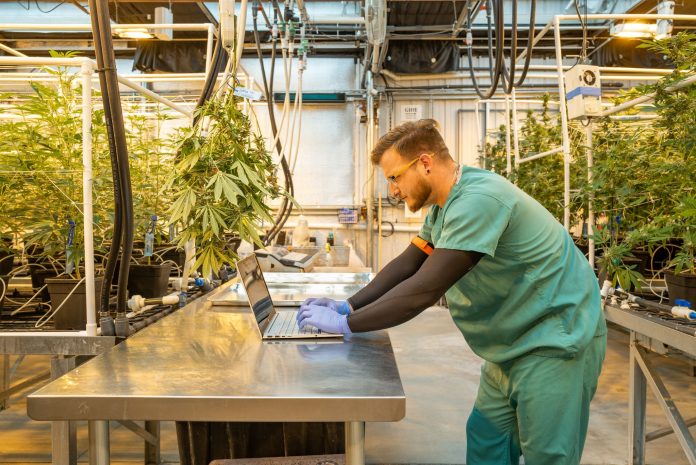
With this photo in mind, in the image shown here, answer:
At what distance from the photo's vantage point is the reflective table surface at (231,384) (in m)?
0.97

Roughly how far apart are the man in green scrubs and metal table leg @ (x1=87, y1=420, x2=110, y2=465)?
495 millimetres

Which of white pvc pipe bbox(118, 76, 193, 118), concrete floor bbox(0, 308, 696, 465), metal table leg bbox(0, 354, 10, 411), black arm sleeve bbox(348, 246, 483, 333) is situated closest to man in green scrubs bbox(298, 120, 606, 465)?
black arm sleeve bbox(348, 246, 483, 333)

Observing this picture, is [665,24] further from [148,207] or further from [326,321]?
[326,321]

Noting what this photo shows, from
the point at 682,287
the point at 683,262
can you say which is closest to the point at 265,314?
the point at 683,262

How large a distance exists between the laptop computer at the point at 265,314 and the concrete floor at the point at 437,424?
127cm

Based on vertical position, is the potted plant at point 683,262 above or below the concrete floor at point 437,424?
above

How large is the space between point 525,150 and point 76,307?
436 cm

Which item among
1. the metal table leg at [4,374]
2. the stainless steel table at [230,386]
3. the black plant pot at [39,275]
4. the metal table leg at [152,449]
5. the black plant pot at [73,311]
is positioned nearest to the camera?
the stainless steel table at [230,386]

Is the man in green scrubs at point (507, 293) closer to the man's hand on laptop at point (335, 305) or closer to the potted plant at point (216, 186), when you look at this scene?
the man's hand on laptop at point (335, 305)

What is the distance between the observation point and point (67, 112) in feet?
6.35

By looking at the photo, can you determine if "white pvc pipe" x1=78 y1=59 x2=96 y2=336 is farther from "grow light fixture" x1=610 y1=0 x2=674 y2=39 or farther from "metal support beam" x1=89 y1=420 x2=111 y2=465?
"grow light fixture" x1=610 y1=0 x2=674 y2=39

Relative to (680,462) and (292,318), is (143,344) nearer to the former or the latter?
(292,318)

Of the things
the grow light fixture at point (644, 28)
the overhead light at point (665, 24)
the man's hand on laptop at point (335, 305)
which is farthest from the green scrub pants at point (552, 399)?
the grow light fixture at point (644, 28)

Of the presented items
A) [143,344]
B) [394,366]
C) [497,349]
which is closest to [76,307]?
[143,344]
